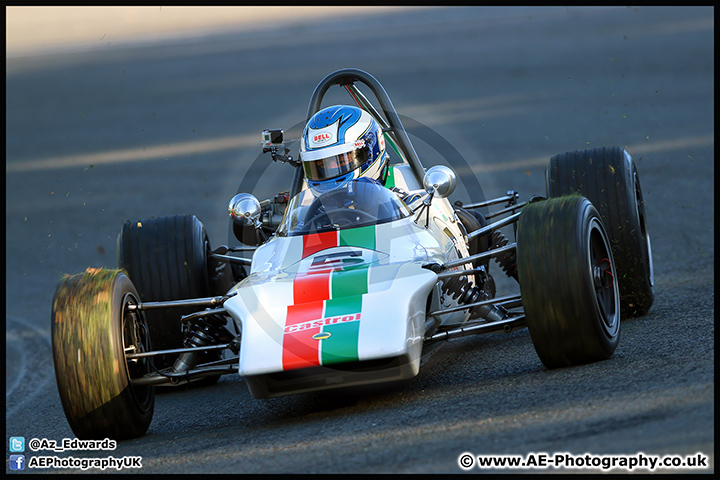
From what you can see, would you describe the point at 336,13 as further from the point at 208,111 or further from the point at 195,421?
the point at 195,421

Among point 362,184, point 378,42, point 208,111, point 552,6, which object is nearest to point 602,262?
point 362,184

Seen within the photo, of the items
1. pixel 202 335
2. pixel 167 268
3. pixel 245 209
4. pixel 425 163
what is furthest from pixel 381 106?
pixel 425 163

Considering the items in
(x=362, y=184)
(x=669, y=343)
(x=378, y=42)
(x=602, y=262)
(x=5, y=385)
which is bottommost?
(x=5, y=385)

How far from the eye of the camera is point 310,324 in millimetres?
5320

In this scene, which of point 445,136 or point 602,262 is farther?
point 445,136

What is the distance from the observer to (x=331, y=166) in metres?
7.02

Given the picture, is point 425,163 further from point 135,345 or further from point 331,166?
point 135,345

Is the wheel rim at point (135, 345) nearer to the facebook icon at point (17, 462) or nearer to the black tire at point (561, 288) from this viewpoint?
the facebook icon at point (17, 462)

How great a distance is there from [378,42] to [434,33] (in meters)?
2.57

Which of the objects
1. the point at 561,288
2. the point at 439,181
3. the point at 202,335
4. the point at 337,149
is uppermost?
the point at 337,149

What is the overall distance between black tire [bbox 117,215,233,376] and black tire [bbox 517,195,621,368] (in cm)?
272

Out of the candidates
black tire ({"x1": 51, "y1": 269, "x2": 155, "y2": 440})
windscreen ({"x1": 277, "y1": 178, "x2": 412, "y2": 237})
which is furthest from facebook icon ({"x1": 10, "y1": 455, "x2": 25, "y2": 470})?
windscreen ({"x1": 277, "y1": 178, "x2": 412, "y2": 237})

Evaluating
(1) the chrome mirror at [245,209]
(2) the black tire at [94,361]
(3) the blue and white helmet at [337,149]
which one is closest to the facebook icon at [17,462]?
(2) the black tire at [94,361]

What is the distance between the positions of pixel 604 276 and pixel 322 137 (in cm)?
232
